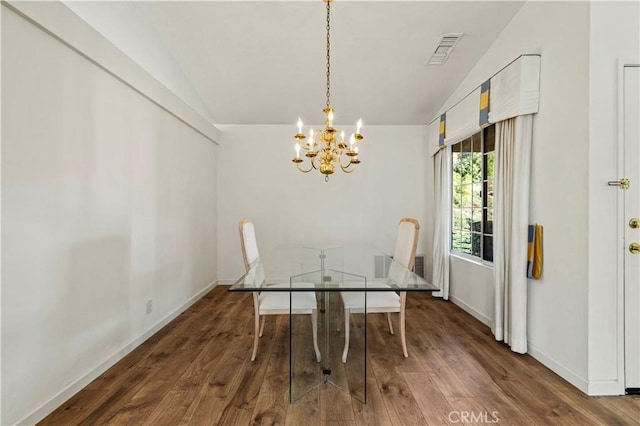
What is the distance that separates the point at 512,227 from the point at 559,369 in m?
1.07

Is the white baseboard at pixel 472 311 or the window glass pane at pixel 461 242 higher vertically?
the window glass pane at pixel 461 242

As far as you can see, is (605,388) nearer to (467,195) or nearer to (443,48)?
(467,195)

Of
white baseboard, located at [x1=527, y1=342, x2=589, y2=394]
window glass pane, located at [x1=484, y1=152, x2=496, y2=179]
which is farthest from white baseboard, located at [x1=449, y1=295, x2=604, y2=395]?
window glass pane, located at [x1=484, y1=152, x2=496, y2=179]

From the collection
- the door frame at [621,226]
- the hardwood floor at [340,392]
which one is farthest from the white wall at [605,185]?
the hardwood floor at [340,392]

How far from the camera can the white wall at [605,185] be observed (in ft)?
6.33

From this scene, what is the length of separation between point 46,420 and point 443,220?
4.05 metres

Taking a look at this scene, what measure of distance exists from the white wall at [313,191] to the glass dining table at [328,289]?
1.72 m

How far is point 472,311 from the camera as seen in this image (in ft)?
11.0

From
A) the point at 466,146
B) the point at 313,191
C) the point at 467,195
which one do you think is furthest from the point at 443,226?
the point at 313,191

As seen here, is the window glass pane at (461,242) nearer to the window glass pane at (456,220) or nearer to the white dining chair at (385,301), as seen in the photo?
the window glass pane at (456,220)

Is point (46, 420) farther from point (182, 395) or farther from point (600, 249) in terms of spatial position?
point (600, 249)

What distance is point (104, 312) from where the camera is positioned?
219 cm

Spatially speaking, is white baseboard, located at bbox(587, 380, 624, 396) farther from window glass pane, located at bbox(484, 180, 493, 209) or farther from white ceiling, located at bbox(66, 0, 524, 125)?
white ceiling, located at bbox(66, 0, 524, 125)

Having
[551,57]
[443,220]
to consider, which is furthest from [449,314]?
[551,57]
